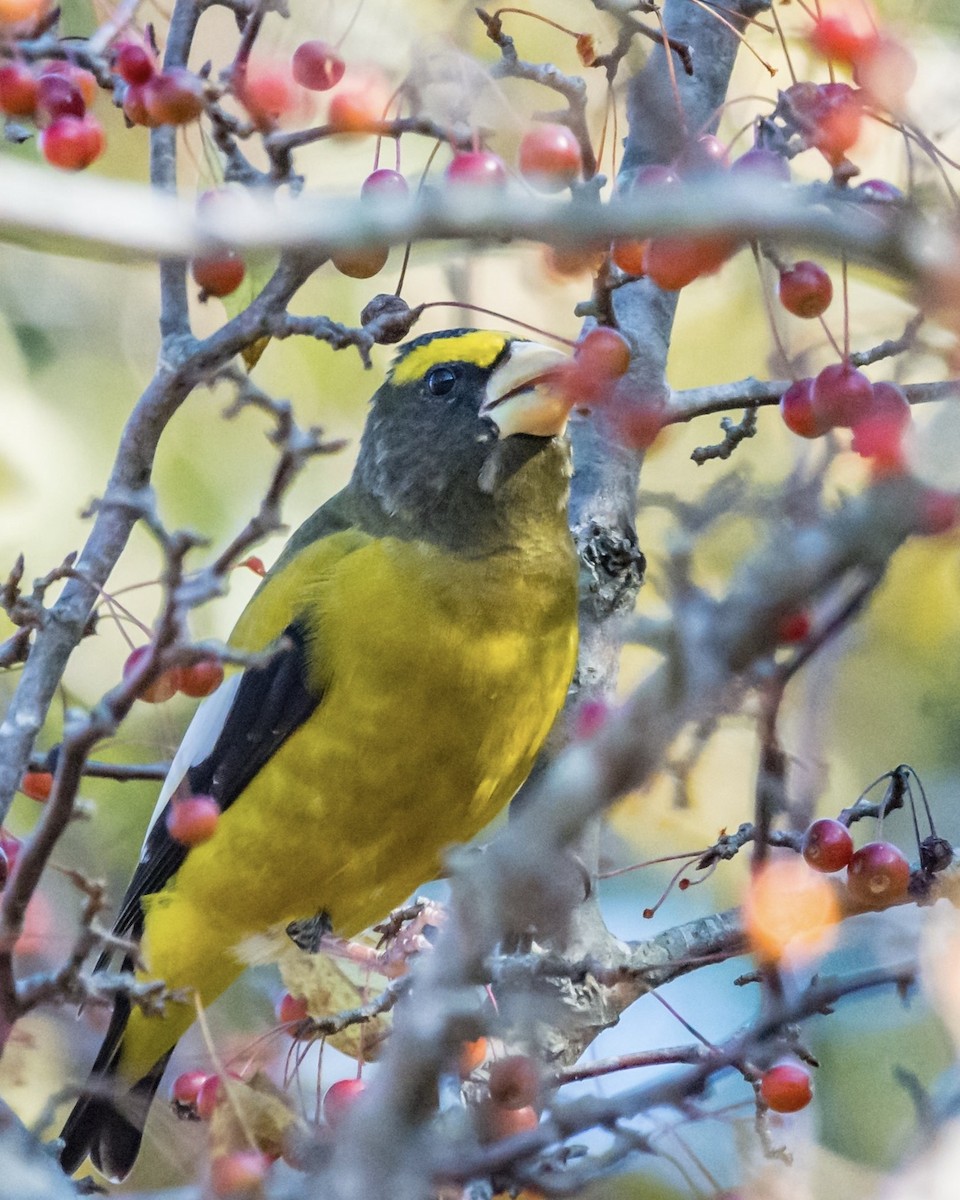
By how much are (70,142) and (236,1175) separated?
1427 mm

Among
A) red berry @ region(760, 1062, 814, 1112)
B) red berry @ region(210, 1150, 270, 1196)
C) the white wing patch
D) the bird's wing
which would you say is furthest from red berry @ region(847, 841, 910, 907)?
the white wing patch

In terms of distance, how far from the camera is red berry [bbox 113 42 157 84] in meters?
2.23

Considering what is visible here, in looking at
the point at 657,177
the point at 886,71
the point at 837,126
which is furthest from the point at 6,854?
the point at 886,71

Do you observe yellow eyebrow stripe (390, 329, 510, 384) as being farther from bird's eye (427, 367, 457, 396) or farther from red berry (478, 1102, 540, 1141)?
red berry (478, 1102, 540, 1141)

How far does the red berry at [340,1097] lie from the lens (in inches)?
109

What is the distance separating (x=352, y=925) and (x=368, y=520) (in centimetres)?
88

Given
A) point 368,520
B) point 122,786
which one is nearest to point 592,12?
point 368,520

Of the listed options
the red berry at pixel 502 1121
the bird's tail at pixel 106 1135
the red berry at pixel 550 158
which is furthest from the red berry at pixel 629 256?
the bird's tail at pixel 106 1135

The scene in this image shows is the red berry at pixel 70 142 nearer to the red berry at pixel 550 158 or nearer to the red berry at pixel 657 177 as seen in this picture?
the red berry at pixel 550 158

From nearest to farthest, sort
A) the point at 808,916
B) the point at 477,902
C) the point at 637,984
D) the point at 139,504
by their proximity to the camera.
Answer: the point at 477,902, the point at 139,504, the point at 808,916, the point at 637,984

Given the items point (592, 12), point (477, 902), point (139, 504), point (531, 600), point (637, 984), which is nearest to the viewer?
point (477, 902)

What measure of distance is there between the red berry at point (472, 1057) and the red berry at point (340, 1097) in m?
0.23

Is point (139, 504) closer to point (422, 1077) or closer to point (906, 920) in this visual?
point (422, 1077)

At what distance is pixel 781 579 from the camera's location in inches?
40.6
